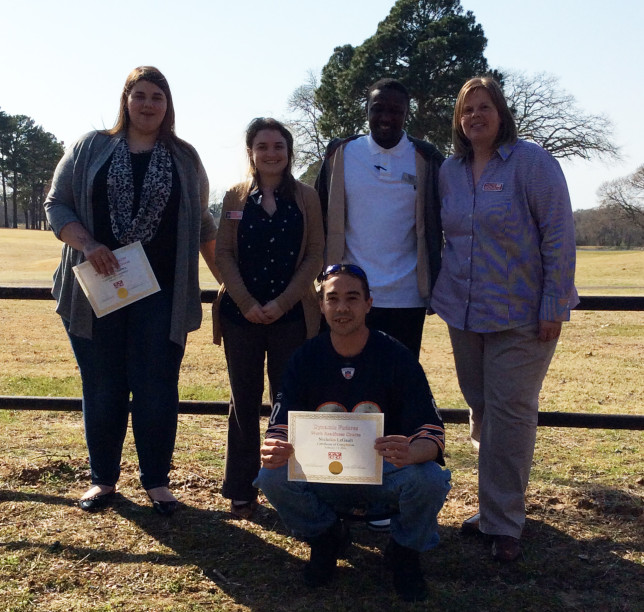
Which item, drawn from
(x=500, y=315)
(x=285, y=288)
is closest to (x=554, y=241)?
(x=500, y=315)

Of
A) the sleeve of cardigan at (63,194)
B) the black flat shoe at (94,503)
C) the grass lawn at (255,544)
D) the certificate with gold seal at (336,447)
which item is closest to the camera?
the certificate with gold seal at (336,447)

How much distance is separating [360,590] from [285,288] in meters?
1.48

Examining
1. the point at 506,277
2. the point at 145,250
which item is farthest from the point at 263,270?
the point at 506,277

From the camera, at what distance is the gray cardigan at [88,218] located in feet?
13.4

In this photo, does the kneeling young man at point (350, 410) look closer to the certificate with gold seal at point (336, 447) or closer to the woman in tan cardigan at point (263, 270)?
the certificate with gold seal at point (336, 447)

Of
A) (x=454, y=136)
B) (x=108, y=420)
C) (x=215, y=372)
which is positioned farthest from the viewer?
(x=215, y=372)

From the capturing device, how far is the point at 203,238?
14.6ft

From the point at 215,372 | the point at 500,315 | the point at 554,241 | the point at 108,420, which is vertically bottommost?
the point at 215,372

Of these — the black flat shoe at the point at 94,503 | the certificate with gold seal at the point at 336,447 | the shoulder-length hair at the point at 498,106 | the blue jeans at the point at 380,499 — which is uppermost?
the shoulder-length hair at the point at 498,106

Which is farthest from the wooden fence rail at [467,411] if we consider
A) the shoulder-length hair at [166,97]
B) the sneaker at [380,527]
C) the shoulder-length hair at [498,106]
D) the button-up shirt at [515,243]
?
the shoulder-length hair at [498,106]

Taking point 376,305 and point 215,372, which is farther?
point 215,372

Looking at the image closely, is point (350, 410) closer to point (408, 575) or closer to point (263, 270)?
point (408, 575)

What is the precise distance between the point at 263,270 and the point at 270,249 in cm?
11

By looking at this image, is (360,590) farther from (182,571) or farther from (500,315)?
(500,315)
